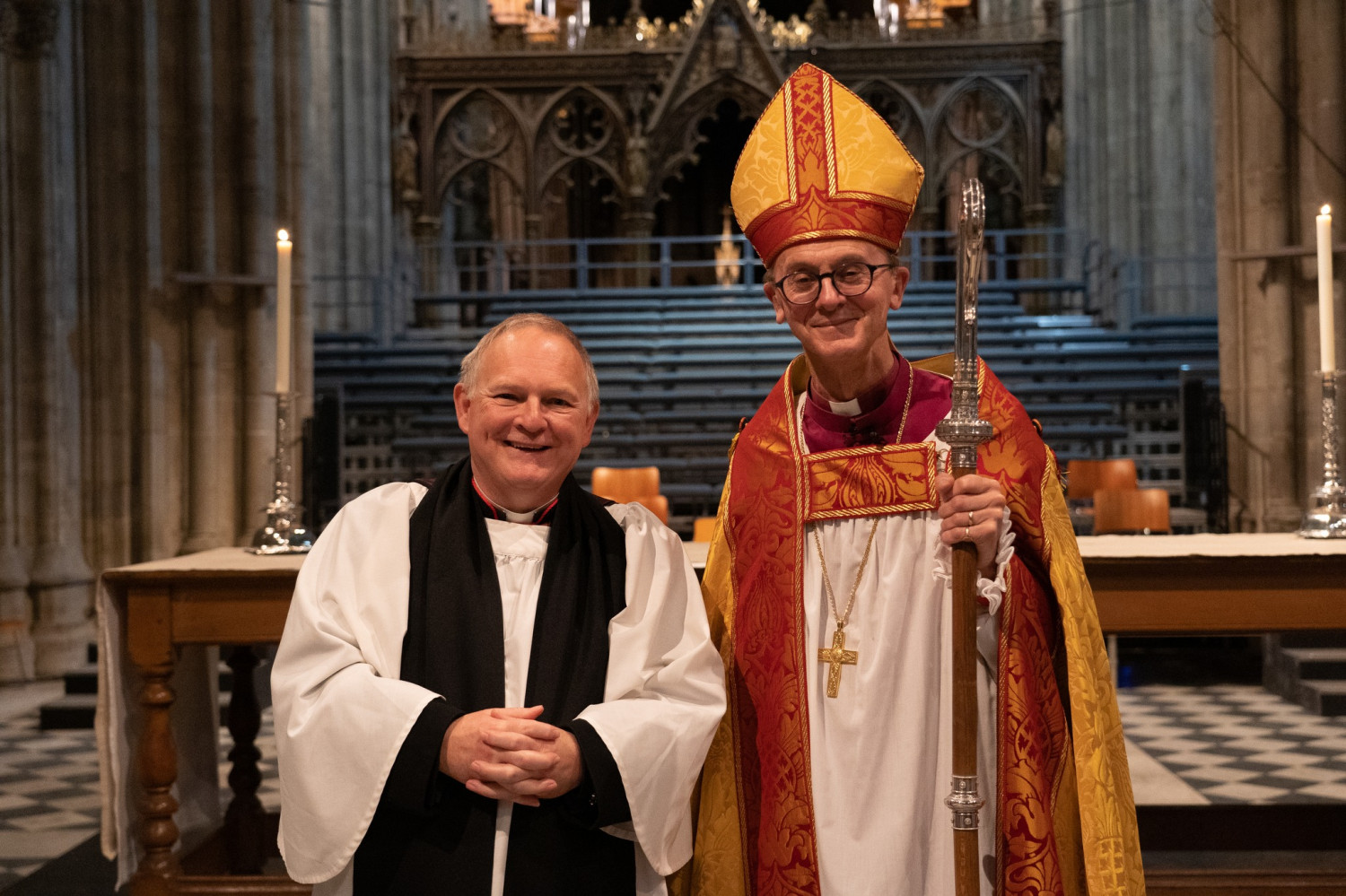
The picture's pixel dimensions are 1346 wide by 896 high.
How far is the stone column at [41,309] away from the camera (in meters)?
7.37

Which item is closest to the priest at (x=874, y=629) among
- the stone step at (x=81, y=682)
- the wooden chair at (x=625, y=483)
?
the wooden chair at (x=625, y=483)

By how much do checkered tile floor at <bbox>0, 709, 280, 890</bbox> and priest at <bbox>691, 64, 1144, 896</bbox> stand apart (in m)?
2.38

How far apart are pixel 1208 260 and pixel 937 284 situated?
121 inches

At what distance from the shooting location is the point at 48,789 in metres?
4.88

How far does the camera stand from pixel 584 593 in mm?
1888

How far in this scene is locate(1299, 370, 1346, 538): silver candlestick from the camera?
121 inches

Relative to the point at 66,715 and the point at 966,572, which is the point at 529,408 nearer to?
the point at 966,572

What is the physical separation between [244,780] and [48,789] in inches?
70.4

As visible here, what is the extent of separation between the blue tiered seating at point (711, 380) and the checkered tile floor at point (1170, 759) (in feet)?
14.5

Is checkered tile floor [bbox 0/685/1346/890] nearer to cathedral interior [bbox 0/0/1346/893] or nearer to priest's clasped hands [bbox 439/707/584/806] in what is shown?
cathedral interior [bbox 0/0/1346/893]

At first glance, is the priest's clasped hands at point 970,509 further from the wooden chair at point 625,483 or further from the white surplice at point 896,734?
the wooden chair at point 625,483

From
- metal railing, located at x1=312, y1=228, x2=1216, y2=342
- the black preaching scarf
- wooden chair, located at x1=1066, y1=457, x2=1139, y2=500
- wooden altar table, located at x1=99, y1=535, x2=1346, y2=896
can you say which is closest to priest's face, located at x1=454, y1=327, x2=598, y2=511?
the black preaching scarf

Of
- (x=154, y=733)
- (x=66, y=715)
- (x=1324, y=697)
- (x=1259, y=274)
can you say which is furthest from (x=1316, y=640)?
(x=66, y=715)

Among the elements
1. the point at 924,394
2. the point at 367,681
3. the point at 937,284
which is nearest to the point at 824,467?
the point at 924,394
